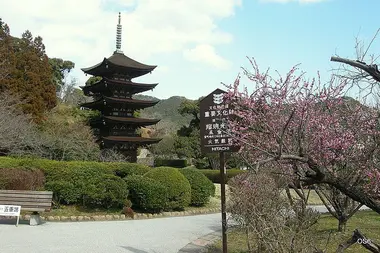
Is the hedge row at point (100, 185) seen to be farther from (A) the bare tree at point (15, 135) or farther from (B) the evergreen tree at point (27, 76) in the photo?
(B) the evergreen tree at point (27, 76)

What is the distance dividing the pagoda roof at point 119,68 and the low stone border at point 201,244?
22532 mm

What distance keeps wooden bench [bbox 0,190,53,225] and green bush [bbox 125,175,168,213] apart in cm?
318

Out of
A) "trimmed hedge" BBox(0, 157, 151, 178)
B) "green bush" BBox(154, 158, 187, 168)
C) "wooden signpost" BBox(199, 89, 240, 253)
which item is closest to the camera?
"wooden signpost" BBox(199, 89, 240, 253)

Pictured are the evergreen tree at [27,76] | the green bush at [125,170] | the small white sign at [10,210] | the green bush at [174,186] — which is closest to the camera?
the small white sign at [10,210]

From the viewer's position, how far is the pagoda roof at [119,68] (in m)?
29.4

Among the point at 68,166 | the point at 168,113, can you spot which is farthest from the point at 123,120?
the point at 168,113

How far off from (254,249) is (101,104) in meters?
25.6

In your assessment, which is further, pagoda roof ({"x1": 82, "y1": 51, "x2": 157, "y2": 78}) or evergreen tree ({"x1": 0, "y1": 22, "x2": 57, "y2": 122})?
pagoda roof ({"x1": 82, "y1": 51, "x2": 157, "y2": 78})

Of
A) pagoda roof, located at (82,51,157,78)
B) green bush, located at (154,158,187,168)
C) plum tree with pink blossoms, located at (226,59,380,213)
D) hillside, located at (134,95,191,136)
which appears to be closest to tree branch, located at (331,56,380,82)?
plum tree with pink blossoms, located at (226,59,380,213)

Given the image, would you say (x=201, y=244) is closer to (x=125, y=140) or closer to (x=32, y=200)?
(x=32, y=200)

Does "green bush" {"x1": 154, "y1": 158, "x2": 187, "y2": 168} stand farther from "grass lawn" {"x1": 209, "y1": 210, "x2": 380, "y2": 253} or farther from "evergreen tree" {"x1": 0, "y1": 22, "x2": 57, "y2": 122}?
"grass lawn" {"x1": 209, "y1": 210, "x2": 380, "y2": 253}

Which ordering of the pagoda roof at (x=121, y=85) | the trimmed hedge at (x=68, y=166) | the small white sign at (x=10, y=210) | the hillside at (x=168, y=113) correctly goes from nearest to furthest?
the small white sign at (x=10, y=210)
the trimmed hedge at (x=68, y=166)
the pagoda roof at (x=121, y=85)
the hillside at (x=168, y=113)

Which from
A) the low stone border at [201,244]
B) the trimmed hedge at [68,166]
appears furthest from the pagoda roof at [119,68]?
the low stone border at [201,244]

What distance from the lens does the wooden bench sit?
9797mm
